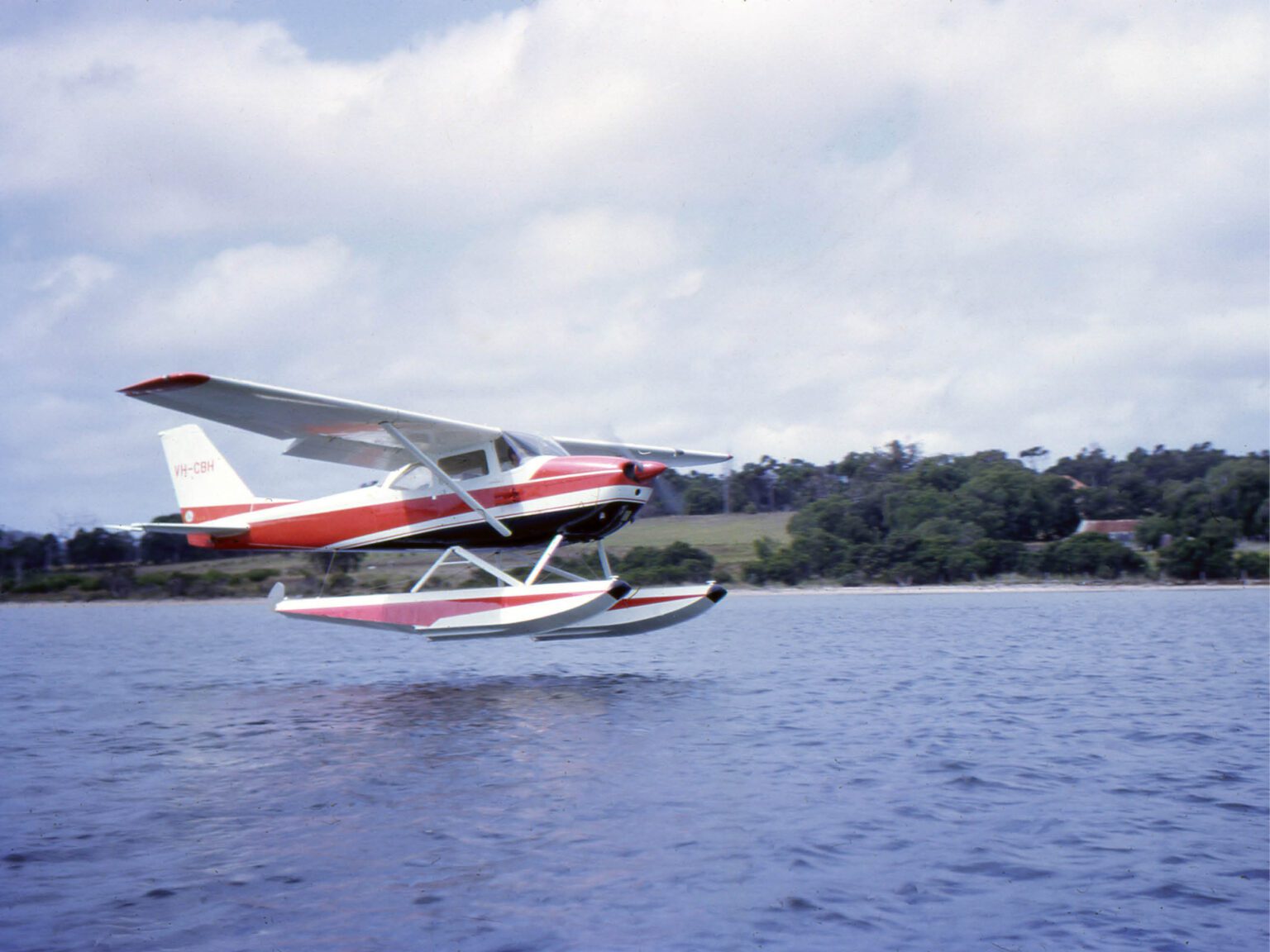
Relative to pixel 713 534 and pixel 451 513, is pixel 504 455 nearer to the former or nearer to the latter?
pixel 451 513

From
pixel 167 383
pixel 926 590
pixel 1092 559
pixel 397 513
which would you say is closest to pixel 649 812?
pixel 167 383

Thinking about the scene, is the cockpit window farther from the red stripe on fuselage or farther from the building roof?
the building roof

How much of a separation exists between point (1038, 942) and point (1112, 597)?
52.1m

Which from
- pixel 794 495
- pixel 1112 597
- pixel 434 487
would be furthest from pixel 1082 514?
pixel 434 487

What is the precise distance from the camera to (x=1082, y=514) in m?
77.6

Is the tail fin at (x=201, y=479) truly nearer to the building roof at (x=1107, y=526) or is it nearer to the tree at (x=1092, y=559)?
the tree at (x=1092, y=559)

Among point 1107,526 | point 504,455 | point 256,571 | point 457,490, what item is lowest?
point 256,571

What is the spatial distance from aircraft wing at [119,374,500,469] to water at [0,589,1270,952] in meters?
3.77

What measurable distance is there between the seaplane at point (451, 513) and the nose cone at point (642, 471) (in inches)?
0.7

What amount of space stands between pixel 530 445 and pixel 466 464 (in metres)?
1.10

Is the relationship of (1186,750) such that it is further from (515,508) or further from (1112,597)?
(1112,597)

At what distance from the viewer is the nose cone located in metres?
15.2

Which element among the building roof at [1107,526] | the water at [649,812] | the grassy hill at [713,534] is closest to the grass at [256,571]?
the grassy hill at [713,534]

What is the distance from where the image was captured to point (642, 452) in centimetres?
2064
